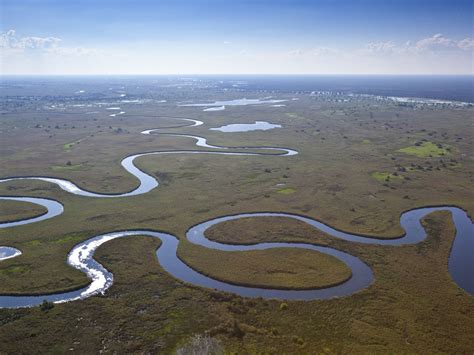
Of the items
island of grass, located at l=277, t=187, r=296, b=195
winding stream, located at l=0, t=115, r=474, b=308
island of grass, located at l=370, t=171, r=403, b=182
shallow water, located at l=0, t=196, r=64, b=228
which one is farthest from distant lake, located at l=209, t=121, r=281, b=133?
shallow water, located at l=0, t=196, r=64, b=228

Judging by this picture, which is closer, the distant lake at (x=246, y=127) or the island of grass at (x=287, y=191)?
the island of grass at (x=287, y=191)

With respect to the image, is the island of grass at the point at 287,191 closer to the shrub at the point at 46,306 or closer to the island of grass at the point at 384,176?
the island of grass at the point at 384,176

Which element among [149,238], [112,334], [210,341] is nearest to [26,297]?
[112,334]

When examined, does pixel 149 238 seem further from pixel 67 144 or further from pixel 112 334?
pixel 67 144

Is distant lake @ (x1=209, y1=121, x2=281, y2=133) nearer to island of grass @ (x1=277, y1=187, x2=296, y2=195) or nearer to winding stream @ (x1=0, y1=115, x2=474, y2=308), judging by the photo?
island of grass @ (x1=277, y1=187, x2=296, y2=195)

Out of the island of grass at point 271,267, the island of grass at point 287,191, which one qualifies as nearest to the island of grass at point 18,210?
the island of grass at point 271,267

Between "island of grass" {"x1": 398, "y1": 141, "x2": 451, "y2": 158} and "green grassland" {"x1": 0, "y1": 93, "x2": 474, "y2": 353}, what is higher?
"island of grass" {"x1": 398, "y1": 141, "x2": 451, "y2": 158}
